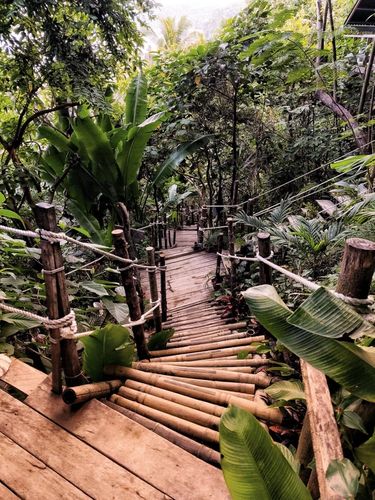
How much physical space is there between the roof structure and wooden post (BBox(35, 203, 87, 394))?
164 inches

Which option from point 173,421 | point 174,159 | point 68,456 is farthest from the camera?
point 174,159

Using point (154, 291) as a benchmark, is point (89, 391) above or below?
above

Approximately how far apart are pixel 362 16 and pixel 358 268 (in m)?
4.56

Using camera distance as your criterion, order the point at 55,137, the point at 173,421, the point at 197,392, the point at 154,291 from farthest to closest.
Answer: the point at 55,137 < the point at 154,291 < the point at 197,392 < the point at 173,421

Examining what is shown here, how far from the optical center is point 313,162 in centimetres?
525

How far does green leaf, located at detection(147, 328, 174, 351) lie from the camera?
244 centimetres

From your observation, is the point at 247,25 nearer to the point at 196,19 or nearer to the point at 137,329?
the point at 137,329

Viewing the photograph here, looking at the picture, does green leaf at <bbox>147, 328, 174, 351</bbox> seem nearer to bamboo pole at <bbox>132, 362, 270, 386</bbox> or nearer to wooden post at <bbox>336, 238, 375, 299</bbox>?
bamboo pole at <bbox>132, 362, 270, 386</bbox>

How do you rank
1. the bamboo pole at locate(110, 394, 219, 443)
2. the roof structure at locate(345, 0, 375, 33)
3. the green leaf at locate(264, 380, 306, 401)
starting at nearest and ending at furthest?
1. the green leaf at locate(264, 380, 306, 401)
2. the bamboo pole at locate(110, 394, 219, 443)
3. the roof structure at locate(345, 0, 375, 33)

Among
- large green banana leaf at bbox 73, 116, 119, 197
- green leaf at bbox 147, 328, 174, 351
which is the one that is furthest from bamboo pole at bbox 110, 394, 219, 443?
large green banana leaf at bbox 73, 116, 119, 197

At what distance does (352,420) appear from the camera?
80 cm

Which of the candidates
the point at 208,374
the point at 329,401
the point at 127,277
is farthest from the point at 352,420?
the point at 127,277

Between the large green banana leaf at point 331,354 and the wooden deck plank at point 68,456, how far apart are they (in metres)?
0.71

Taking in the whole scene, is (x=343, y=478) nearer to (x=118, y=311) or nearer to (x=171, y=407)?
(x=171, y=407)
